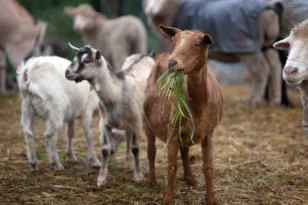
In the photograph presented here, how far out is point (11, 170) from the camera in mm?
5004

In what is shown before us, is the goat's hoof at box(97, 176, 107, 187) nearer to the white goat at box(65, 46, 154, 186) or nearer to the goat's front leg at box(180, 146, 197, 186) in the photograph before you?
the white goat at box(65, 46, 154, 186)

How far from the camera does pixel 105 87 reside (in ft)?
15.0

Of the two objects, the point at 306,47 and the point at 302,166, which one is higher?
the point at 306,47

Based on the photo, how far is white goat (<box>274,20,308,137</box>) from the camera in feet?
12.3

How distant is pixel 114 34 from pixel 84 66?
627 cm

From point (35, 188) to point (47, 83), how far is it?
1.11 meters

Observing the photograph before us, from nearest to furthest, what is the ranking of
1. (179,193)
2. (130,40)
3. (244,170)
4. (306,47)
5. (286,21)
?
(306,47)
(179,193)
(244,170)
(286,21)
(130,40)

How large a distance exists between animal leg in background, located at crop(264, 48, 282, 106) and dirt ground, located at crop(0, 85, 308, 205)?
167 centimetres

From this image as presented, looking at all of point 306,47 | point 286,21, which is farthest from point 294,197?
point 286,21

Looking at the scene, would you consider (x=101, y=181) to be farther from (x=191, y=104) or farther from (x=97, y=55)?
(x=191, y=104)

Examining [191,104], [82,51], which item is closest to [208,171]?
[191,104]

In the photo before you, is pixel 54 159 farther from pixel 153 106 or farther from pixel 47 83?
pixel 153 106

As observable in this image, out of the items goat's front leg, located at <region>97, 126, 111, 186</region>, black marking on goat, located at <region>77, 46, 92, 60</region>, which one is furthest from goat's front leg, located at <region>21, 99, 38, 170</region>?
black marking on goat, located at <region>77, 46, 92, 60</region>

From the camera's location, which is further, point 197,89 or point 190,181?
point 190,181
